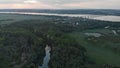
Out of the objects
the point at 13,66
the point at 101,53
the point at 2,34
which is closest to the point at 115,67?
the point at 101,53

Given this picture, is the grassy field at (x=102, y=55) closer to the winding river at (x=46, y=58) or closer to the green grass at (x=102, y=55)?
the green grass at (x=102, y=55)

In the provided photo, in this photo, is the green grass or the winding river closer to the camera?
the green grass

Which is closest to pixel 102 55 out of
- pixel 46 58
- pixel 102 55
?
pixel 102 55

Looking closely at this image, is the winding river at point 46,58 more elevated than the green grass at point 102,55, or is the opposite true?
the green grass at point 102,55

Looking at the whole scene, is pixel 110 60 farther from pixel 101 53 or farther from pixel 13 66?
pixel 13 66

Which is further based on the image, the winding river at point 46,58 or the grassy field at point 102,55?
the winding river at point 46,58

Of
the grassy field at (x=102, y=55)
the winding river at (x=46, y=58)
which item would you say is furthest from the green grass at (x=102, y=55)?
the winding river at (x=46, y=58)

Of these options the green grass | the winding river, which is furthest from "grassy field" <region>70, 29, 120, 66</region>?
the winding river

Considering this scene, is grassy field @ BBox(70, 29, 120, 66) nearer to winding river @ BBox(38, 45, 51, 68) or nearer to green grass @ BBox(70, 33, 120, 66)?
green grass @ BBox(70, 33, 120, 66)

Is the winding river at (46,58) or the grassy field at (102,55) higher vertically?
the grassy field at (102,55)

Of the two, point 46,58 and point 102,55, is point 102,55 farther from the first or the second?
point 46,58

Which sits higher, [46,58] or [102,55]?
[102,55]
